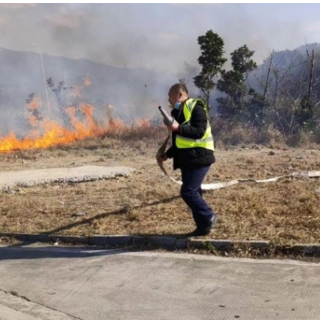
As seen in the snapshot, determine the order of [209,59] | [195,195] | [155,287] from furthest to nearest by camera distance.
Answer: [209,59] → [195,195] → [155,287]

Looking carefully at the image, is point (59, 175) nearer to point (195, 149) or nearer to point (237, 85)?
point (195, 149)

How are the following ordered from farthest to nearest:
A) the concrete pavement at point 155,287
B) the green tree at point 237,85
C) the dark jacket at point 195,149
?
the green tree at point 237,85
the dark jacket at point 195,149
the concrete pavement at point 155,287

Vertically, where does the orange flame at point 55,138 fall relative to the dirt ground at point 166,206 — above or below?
above

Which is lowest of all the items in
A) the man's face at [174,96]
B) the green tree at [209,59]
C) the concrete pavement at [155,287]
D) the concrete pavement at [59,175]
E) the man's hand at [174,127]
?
the concrete pavement at [155,287]

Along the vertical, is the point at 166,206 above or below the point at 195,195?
below

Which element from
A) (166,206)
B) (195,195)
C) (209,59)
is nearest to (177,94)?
(195,195)

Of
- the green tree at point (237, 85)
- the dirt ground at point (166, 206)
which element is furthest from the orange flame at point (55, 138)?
the dirt ground at point (166, 206)

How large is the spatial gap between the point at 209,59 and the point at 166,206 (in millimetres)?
9115

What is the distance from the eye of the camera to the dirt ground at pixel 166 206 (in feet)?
17.5

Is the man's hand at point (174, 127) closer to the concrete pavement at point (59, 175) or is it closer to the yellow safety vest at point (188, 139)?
the yellow safety vest at point (188, 139)

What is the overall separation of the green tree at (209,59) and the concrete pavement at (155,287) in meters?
10.6

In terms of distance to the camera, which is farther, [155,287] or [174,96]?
[174,96]

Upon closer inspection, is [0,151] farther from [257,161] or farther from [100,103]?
[100,103]

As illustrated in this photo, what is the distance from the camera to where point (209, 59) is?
48.5 feet
